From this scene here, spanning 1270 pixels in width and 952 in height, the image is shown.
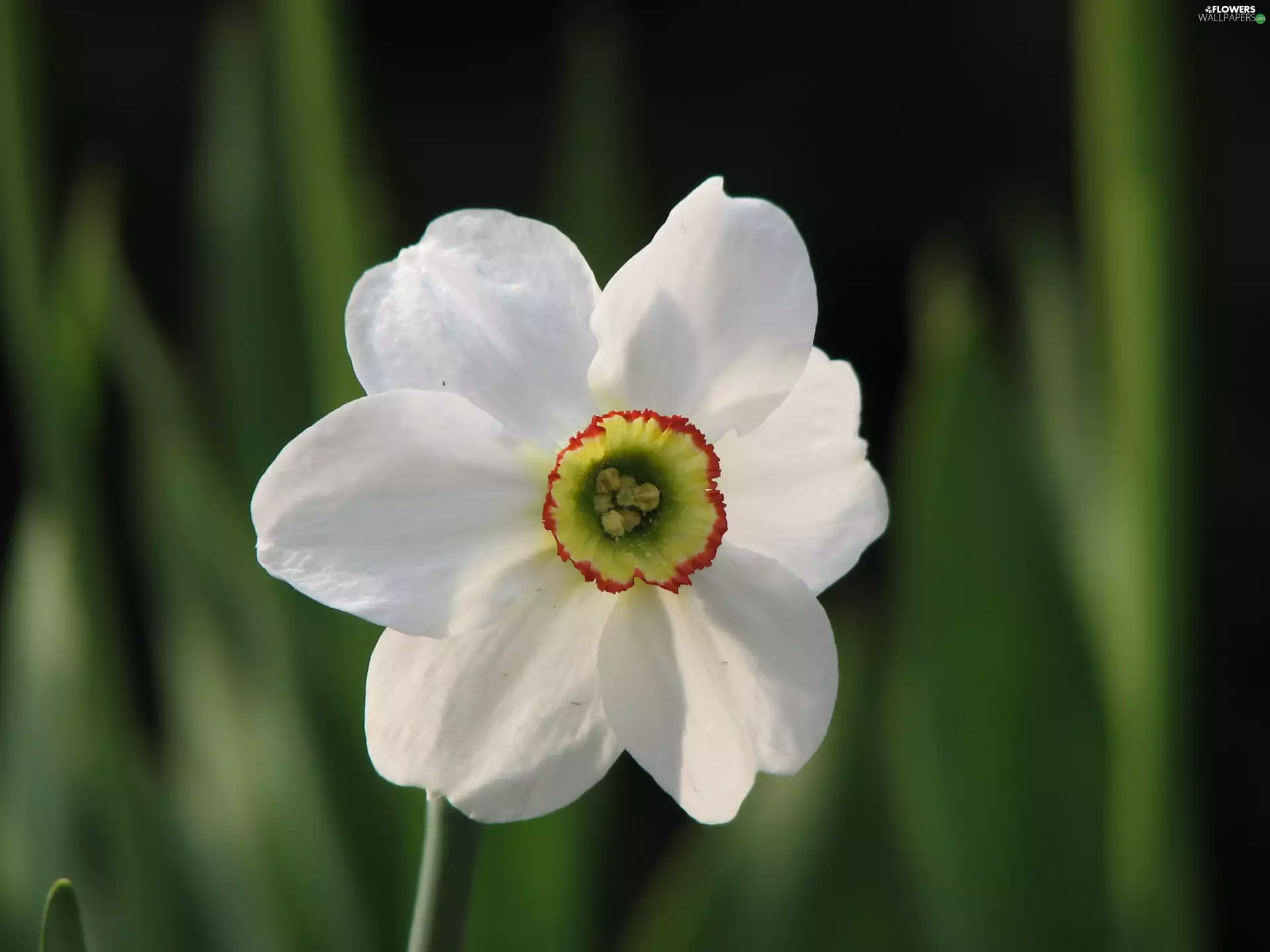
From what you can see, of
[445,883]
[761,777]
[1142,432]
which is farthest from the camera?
[761,777]

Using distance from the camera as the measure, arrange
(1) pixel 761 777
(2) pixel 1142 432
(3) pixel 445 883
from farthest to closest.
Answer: (1) pixel 761 777 < (2) pixel 1142 432 < (3) pixel 445 883

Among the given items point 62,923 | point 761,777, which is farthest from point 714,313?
point 761,777

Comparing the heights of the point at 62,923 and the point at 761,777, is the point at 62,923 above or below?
above

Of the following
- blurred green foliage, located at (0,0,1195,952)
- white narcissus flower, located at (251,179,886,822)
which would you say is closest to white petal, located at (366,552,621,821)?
white narcissus flower, located at (251,179,886,822)

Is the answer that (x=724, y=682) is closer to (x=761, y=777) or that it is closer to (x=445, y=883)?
(x=445, y=883)

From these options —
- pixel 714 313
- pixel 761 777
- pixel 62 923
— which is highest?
pixel 714 313

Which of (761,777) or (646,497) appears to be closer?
(646,497)

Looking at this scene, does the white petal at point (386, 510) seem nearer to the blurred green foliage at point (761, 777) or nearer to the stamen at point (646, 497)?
the stamen at point (646, 497)
